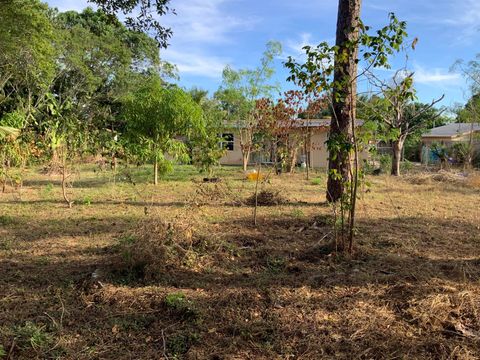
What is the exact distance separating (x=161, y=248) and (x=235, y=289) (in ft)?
3.01

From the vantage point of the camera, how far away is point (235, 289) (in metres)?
3.66

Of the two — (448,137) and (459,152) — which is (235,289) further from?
(448,137)

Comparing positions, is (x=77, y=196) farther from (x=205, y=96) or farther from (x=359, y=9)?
(x=205, y=96)

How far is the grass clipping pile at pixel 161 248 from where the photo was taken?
13.0 ft

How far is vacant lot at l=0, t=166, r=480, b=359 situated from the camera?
2.77 m

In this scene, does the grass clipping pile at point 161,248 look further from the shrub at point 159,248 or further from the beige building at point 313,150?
the beige building at point 313,150

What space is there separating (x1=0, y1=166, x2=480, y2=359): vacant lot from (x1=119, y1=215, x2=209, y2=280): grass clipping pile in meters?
0.01

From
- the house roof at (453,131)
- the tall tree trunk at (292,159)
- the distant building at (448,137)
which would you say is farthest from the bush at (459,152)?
the tall tree trunk at (292,159)

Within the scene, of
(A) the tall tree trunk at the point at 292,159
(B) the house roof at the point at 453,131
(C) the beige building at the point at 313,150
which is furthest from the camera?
(B) the house roof at the point at 453,131

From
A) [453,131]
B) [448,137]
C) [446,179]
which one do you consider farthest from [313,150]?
[453,131]

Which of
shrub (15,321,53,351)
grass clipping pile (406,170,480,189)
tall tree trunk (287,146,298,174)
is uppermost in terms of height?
tall tree trunk (287,146,298,174)

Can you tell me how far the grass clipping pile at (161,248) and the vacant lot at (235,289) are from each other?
0.04ft

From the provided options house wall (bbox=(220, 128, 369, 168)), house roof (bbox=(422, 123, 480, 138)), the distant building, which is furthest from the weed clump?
house roof (bbox=(422, 123, 480, 138))

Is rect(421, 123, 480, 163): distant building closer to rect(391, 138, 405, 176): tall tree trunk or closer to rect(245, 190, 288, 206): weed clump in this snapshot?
rect(391, 138, 405, 176): tall tree trunk
